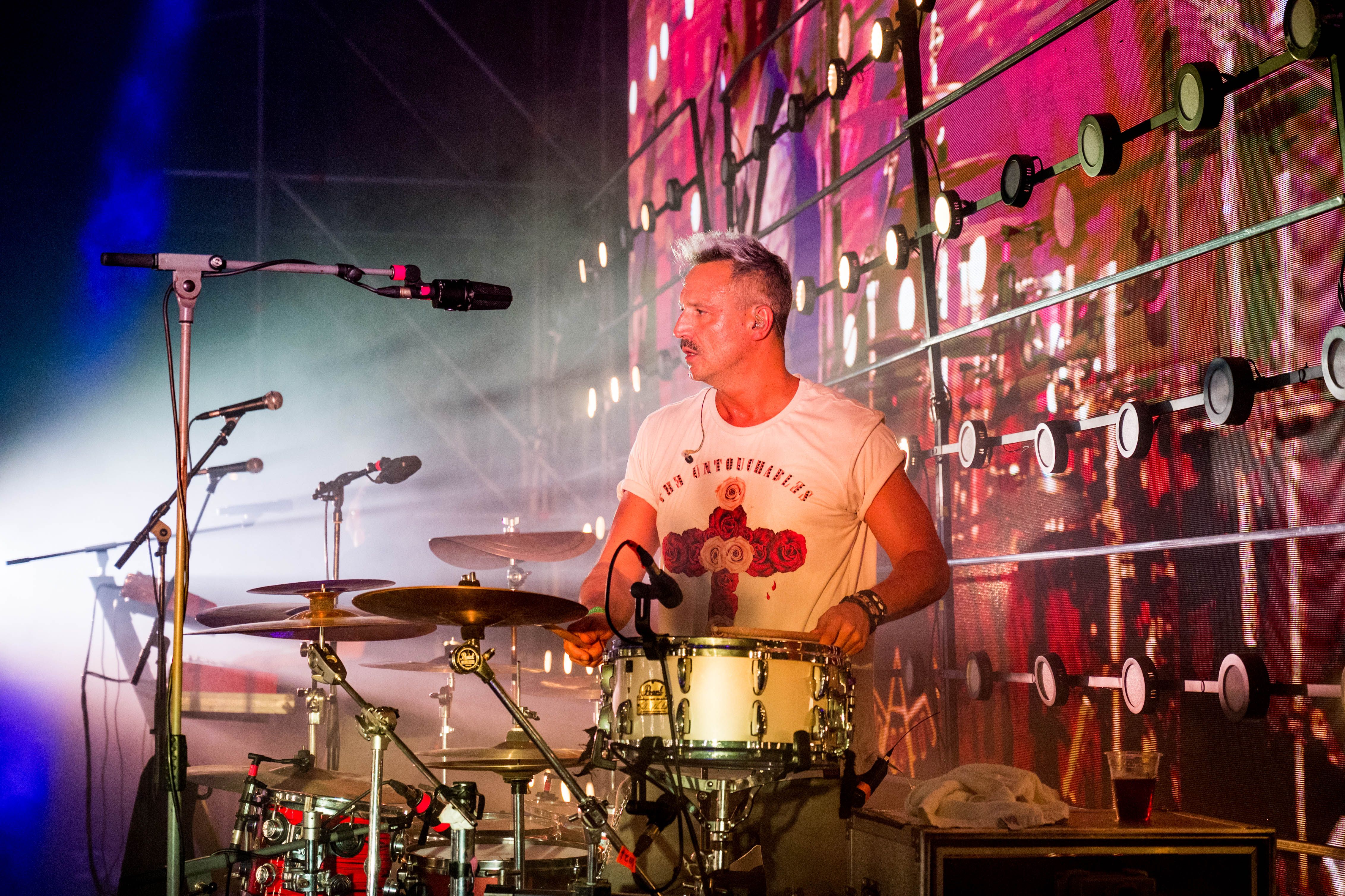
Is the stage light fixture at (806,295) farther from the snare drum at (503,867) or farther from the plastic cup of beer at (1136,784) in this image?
the plastic cup of beer at (1136,784)

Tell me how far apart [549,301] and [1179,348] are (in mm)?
4215

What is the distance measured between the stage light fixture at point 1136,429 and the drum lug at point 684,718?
61.2 inches

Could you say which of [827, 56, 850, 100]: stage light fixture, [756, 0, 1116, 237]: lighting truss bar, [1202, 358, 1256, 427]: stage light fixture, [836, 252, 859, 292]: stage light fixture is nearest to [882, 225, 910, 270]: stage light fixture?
[836, 252, 859, 292]: stage light fixture

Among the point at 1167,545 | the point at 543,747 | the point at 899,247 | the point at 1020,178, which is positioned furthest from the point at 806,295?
the point at 543,747

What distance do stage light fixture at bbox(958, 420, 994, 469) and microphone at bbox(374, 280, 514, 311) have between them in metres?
1.60

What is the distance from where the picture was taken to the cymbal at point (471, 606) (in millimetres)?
2283

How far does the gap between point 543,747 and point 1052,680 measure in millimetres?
1724

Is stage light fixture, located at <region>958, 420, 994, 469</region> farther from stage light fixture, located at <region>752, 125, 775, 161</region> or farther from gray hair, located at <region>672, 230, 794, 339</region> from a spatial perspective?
stage light fixture, located at <region>752, 125, 775, 161</region>

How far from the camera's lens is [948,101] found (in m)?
3.83

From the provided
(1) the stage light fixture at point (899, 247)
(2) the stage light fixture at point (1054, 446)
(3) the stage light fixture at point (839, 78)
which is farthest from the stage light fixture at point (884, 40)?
(2) the stage light fixture at point (1054, 446)

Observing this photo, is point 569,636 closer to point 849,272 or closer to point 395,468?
point 849,272

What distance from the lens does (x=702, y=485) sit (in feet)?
9.03

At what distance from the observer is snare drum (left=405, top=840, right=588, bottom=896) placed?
3.29 meters

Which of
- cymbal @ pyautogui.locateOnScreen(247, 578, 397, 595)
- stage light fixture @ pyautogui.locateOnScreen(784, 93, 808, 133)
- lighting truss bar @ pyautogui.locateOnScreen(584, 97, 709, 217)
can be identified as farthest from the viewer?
lighting truss bar @ pyautogui.locateOnScreen(584, 97, 709, 217)
